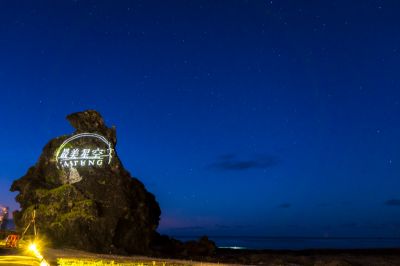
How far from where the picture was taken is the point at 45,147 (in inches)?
2539

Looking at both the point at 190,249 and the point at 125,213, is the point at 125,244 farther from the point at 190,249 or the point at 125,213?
the point at 190,249

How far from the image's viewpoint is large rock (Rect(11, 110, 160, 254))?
56.1 metres

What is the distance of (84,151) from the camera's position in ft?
204

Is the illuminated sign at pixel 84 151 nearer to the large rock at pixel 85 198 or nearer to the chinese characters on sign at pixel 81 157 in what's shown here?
the chinese characters on sign at pixel 81 157

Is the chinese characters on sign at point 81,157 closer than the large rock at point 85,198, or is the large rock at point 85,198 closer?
the large rock at point 85,198

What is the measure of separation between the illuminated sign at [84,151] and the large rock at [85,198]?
14 cm

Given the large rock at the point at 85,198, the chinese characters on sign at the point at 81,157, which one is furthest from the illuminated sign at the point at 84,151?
the large rock at the point at 85,198

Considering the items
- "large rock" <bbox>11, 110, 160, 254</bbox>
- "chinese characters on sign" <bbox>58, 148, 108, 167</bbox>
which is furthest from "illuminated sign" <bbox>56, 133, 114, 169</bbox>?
"large rock" <bbox>11, 110, 160, 254</bbox>

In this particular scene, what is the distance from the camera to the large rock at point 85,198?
5609 cm

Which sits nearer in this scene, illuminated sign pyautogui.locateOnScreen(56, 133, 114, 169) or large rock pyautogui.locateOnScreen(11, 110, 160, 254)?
large rock pyautogui.locateOnScreen(11, 110, 160, 254)

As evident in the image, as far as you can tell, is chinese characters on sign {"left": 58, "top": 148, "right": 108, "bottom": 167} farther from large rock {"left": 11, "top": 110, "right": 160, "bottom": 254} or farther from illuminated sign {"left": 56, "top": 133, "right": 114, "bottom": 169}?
large rock {"left": 11, "top": 110, "right": 160, "bottom": 254}

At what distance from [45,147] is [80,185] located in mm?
9320

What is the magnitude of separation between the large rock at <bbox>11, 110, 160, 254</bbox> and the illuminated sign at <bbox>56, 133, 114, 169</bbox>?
0.47 ft

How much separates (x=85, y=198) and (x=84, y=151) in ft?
24.0
